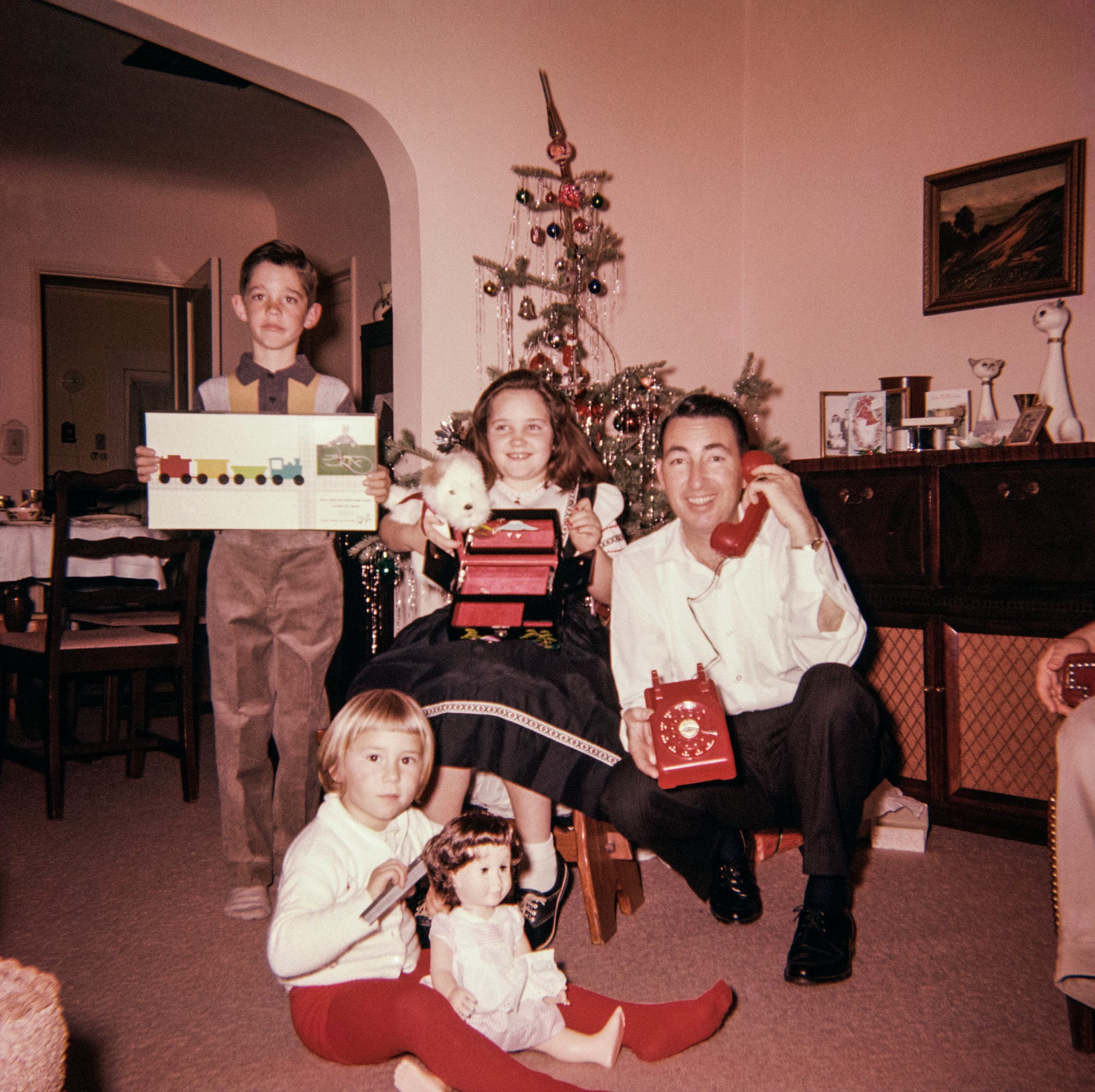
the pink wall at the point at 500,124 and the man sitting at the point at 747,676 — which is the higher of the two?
the pink wall at the point at 500,124

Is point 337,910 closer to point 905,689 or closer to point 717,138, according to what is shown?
point 905,689

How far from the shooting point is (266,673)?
200cm

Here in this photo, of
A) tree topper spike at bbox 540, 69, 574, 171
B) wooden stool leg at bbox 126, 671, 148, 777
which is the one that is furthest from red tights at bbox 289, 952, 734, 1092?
tree topper spike at bbox 540, 69, 574, 171

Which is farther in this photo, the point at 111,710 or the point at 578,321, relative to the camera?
the point at 111,710

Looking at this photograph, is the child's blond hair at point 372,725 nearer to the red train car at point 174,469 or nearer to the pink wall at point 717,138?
the red train car at point 174,469

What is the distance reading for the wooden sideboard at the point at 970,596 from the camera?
7.74 feet

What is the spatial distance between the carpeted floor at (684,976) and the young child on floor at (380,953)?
3.0 inches

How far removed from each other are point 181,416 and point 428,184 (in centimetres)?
126

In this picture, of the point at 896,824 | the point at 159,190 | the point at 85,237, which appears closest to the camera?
the point at 896,824

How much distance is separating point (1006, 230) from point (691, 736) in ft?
7.74

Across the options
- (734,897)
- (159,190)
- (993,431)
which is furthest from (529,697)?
(159,190)

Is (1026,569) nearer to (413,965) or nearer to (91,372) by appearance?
(413,965)

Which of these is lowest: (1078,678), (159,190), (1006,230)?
(1078,678)

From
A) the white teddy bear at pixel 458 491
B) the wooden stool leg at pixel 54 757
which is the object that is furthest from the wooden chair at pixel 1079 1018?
the wooden stool leg at pixel 54 757
